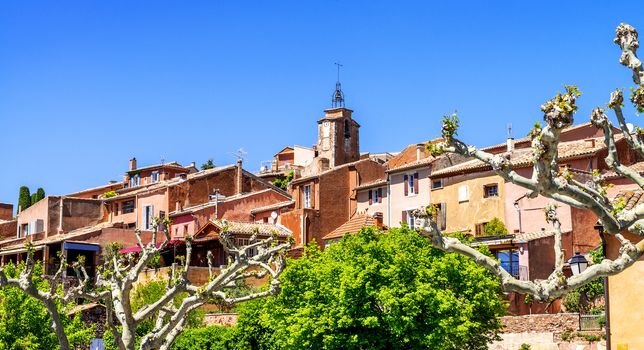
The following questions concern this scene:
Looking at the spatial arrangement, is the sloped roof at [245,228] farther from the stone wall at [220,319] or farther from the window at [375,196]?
the stone wall at [220,319]

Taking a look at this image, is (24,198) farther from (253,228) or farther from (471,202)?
(471,202)

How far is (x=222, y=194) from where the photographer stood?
82.3 m

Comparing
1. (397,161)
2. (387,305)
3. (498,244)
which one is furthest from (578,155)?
(387,305)

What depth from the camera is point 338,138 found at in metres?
85.4

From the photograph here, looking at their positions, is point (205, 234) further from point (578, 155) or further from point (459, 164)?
point (578, 155)

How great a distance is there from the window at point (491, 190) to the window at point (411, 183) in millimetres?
7372

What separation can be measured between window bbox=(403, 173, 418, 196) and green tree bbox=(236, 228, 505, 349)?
25926mm

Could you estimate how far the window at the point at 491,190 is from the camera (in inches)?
2431

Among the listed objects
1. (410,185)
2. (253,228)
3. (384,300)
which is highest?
(410,185)

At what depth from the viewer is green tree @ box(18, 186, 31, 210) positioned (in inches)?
4190

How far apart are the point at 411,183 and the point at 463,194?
20.2 ft

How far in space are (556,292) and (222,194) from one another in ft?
227

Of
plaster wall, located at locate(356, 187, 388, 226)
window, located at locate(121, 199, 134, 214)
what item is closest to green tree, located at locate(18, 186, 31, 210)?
window, located at locate(121, 199, 134, 214)

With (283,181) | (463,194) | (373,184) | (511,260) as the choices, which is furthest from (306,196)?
(511,260)
